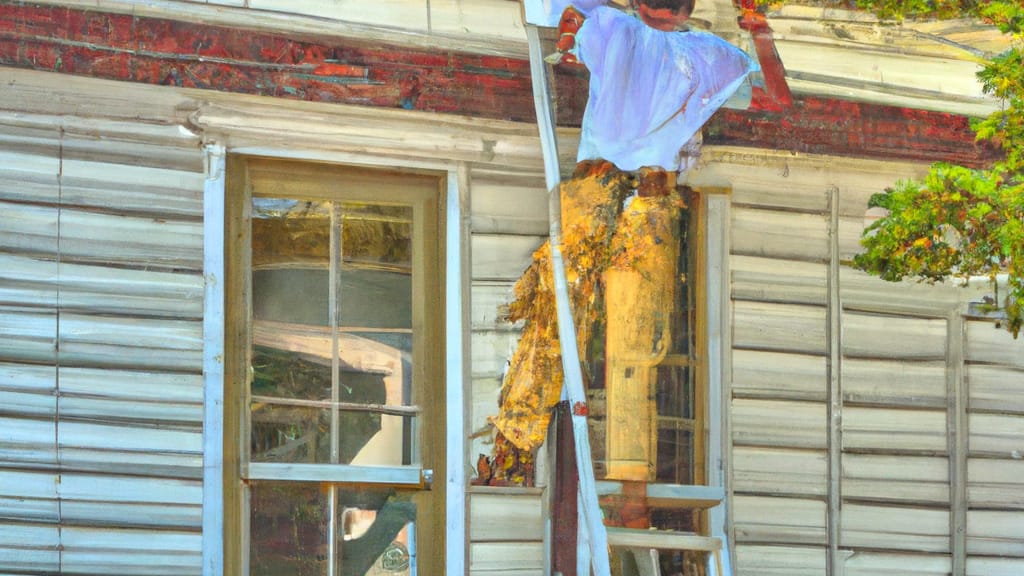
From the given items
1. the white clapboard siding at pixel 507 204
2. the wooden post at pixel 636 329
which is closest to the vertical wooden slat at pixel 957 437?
the wooden post at pixel 636 329

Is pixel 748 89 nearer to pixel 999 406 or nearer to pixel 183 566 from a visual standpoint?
pixel 999 406

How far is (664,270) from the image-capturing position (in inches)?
230

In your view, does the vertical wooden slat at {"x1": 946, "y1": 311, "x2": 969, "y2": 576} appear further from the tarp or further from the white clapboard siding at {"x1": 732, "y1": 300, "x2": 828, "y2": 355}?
the tarp

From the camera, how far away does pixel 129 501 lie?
5.40 metres

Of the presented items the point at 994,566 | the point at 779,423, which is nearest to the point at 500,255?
the point at 779,423

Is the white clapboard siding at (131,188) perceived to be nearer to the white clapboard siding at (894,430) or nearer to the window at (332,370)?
the window at (332,370)

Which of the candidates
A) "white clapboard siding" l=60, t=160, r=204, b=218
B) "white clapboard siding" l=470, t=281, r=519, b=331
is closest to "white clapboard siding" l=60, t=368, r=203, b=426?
"white clapboard siding" l=60, t=160, r=204, b=218

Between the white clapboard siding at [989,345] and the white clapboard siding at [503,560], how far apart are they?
210 cm

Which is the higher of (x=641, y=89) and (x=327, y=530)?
(x=641, y=89)

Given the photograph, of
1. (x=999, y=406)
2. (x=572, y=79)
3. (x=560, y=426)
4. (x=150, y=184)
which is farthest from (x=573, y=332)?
(x=999, y=406)

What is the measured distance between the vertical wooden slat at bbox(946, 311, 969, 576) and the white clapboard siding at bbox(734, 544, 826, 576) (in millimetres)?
633

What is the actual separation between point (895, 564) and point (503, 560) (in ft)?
5.53

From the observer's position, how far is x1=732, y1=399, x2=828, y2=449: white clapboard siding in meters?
6.04

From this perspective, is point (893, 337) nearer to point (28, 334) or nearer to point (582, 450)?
point (582, 450)
